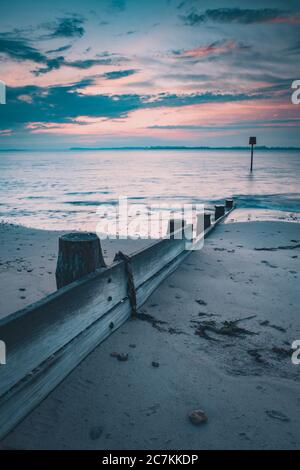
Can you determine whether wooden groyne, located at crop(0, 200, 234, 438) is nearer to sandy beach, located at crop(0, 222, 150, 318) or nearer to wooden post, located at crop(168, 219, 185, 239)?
wooden post, located at crop(168, 219, 185, 239)

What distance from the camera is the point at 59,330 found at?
219cm

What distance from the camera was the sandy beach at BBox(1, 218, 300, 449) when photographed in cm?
204

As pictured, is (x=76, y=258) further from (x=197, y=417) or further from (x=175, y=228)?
(x=175, y=228)

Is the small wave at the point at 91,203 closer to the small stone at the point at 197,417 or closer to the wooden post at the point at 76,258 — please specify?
the wooden post at the point at 76,258

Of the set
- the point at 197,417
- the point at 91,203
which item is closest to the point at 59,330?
the point at 197,417

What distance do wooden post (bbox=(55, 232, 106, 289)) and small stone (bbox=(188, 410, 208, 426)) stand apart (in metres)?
1.35

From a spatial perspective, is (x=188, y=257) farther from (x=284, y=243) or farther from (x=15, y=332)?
(x=15, y=332)

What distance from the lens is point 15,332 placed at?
1.82 m

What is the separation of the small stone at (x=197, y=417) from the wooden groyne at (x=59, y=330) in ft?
3.24

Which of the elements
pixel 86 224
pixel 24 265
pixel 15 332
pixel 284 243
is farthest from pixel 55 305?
pixel 86 224

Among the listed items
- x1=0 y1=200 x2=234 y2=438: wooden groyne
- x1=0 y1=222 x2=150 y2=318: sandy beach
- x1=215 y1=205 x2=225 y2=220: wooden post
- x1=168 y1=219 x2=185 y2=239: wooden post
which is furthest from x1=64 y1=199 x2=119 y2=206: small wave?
x1=0 y1=200 x2=234 y2=438: wooden groyne

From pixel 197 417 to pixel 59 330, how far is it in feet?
3.77

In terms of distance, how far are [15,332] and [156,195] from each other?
21861mm

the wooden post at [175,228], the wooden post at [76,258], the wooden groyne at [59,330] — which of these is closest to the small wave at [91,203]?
the wooden post at [175,228]
